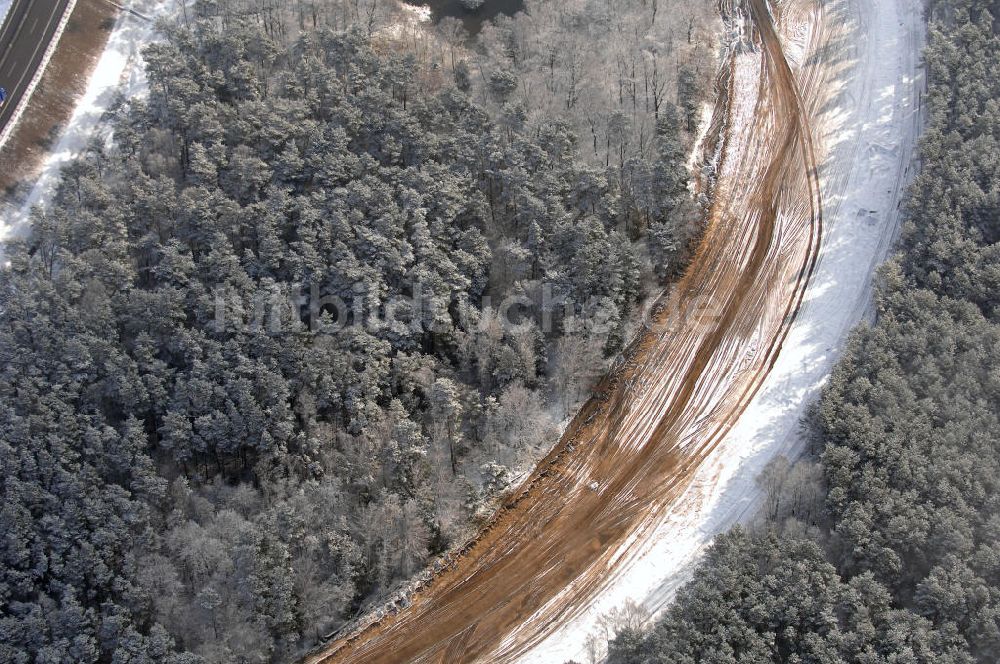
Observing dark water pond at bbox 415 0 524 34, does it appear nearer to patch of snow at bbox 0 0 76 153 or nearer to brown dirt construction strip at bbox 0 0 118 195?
brown dirt construction strip at bbox 0 0 118 195

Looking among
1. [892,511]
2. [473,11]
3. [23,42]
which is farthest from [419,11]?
[892,511]

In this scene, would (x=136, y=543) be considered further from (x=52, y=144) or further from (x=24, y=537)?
(x=52, y=144)

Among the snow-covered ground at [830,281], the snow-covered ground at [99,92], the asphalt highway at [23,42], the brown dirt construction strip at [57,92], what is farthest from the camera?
the asphalt highway at [23,42]

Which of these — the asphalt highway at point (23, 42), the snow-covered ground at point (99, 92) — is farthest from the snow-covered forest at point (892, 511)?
the asphalt highway at point (23, 42)

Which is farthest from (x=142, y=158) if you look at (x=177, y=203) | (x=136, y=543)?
(x=136, y=543)

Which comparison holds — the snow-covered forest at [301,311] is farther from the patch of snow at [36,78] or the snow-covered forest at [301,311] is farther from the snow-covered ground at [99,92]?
the patch of snow at [36,78]

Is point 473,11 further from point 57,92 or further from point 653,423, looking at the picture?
point 653,423
